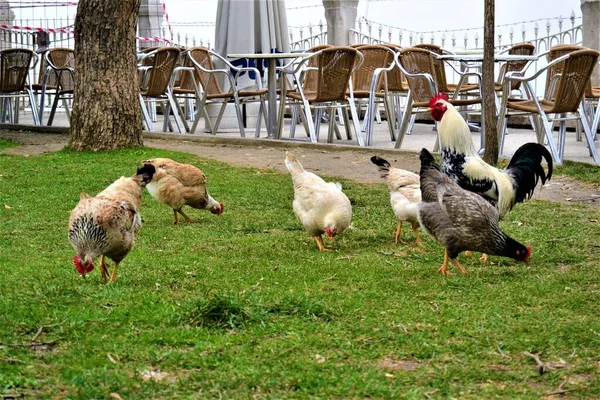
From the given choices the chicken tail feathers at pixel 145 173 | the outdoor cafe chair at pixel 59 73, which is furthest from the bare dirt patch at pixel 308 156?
the chicken tail feathers at pixel 145 173

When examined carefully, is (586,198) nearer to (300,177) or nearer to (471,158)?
(471,158)

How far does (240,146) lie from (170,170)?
4956mm

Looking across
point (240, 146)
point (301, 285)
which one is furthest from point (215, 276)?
point (240, 146)

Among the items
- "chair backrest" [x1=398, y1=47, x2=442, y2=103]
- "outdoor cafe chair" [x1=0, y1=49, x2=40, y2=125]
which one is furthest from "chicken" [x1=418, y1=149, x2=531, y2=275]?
A: "outdoor cafe chair" [x1=0, y1=49, x2=40, y2=125]

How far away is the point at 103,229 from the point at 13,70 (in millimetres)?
11080

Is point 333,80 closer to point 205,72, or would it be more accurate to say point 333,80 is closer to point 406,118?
point 406,118

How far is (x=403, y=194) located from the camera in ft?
21.9

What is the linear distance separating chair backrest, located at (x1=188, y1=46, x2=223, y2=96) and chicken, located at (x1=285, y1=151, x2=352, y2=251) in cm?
718

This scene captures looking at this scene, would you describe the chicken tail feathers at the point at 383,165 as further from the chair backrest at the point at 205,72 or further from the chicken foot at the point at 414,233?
the chair backrest at the point at 205,72

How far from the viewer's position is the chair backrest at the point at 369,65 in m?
13.0

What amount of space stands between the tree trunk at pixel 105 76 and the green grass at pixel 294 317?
3965 mm

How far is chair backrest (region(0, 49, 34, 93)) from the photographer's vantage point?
15578 millimetres

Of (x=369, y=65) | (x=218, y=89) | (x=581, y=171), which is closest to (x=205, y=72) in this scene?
(x=218, y=89)

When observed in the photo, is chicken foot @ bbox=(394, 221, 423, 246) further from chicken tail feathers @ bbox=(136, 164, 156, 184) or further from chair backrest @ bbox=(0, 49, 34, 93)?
chair backrest @ bbox=(0, 49, 34, 93)
